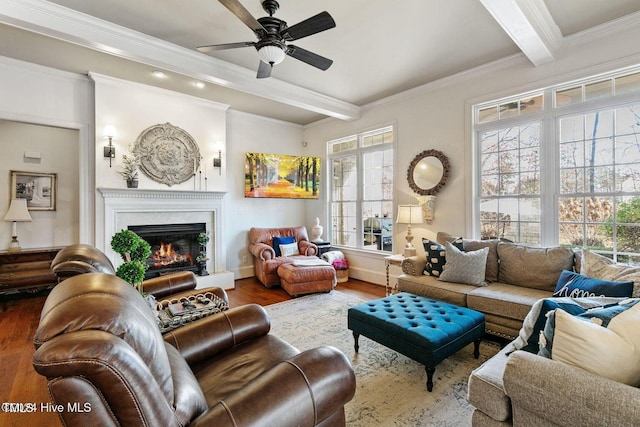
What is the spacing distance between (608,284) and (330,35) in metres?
3.15

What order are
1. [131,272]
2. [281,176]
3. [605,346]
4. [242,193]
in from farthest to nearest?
[281,176] → [242,193] → [131,272] → [605,346]

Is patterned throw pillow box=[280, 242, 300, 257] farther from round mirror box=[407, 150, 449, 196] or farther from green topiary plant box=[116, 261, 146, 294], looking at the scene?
green topiary plant box=[116, 261, 146, 294]

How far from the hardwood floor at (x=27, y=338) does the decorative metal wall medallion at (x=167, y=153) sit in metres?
2.01

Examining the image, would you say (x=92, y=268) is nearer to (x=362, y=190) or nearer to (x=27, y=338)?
(x=27, y=338)

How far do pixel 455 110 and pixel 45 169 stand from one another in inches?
243

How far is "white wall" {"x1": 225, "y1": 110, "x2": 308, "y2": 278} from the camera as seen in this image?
5391mm

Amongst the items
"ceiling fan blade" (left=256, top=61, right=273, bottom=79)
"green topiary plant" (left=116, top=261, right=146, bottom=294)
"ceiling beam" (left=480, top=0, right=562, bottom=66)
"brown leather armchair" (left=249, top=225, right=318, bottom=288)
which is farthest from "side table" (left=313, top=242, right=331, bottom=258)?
"ceiling beam" (left=480, top=0, right=562, bottom=66)

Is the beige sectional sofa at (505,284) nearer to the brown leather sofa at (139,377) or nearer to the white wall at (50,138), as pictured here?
the brown leather sofa at (139,377)

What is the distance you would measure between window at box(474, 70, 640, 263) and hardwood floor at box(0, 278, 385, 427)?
2140mm

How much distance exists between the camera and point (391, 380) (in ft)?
7.32

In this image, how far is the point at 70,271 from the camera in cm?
154

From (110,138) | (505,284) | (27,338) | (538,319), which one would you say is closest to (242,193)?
(110,138)

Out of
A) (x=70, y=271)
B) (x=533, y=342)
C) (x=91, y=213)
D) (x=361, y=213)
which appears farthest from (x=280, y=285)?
(x=533, y=342)

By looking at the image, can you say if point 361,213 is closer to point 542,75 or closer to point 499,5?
point 542,75
